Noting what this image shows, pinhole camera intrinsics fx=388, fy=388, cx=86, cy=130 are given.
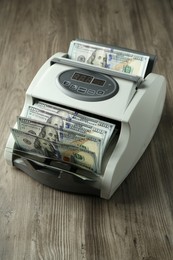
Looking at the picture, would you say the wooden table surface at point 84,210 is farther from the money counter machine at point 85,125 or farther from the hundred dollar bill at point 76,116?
the hundred dollar bill at point 76,116

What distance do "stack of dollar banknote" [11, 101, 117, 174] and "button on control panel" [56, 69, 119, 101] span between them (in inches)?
2.3

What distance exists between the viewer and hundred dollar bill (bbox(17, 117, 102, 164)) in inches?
41.9

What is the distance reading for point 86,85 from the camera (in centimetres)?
116

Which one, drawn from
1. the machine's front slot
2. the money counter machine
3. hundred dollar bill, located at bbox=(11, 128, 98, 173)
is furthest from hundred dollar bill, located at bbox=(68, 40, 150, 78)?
hundred dollar bill, located at bbox=(11, 128, 98, 173)

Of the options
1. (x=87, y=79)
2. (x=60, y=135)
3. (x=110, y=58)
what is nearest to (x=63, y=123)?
(x=60, y=135)

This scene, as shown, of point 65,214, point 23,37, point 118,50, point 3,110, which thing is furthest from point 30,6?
point 65,214

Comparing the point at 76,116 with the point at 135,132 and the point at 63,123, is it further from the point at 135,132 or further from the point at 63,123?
the point at 135,132

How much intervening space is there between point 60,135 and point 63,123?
0.14ft

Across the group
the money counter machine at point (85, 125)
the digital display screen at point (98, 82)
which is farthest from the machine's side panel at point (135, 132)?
the digital display screen at point (98, 82)

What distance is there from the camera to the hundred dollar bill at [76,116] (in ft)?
3.56

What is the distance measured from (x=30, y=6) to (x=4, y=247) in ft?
4.80

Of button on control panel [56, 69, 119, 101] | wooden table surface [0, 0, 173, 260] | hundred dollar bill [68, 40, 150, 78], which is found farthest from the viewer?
hundred dollar bill [68, 40, 150, 78]

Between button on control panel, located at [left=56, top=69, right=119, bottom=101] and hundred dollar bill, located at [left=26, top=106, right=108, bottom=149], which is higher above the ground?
button on control panel, located at [left=56, top=69, right=119, bottom=101]

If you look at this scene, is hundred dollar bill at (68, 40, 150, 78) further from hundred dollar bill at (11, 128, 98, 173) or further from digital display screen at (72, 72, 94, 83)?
hundred dollar bill at (11, 128, 98, 173)
